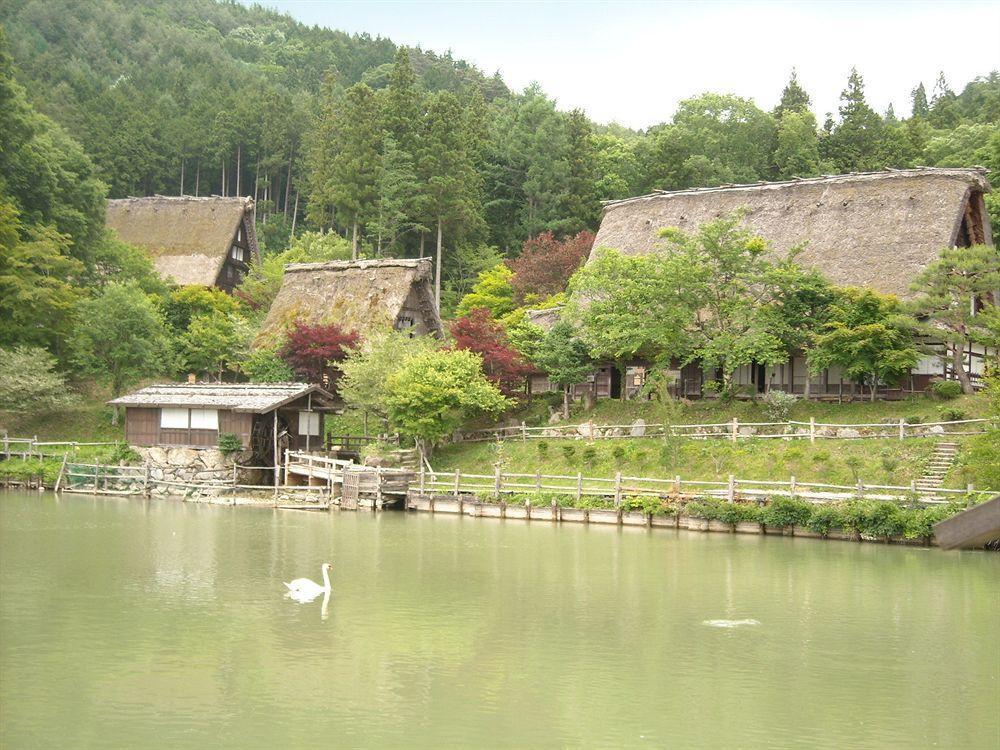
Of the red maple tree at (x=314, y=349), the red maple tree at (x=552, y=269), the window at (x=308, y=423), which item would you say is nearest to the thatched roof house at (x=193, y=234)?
the red maple tree at (x=314, y=349)

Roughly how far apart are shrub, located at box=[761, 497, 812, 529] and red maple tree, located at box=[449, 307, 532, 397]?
1328 centimetres

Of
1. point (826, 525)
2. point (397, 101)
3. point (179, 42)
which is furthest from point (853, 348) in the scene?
point (179, 42)

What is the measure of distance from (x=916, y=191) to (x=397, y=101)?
27.1 metres

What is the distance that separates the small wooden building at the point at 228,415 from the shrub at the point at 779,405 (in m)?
14.9

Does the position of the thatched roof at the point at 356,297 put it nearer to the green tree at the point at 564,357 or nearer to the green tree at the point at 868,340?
the green tree at the point at 564,357

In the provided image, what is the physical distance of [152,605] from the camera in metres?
17.9

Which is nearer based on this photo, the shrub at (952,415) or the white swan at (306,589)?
the white swan at (306,589)

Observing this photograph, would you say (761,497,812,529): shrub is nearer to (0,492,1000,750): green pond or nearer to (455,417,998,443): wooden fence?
(0,492,1000,750): green pond

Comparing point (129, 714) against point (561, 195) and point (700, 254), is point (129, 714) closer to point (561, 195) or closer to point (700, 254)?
point (700, 254)

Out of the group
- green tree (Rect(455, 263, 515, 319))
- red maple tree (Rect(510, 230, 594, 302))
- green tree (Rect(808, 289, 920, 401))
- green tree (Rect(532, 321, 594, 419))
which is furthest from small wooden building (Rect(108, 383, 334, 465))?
green tree (Rect(808, 289, 920, 401))

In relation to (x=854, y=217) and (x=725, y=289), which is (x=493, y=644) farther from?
(x=854, y=217)

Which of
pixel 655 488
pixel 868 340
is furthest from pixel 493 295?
pixel 655 488

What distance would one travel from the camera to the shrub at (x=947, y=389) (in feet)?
112

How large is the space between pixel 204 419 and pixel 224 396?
102 cm
